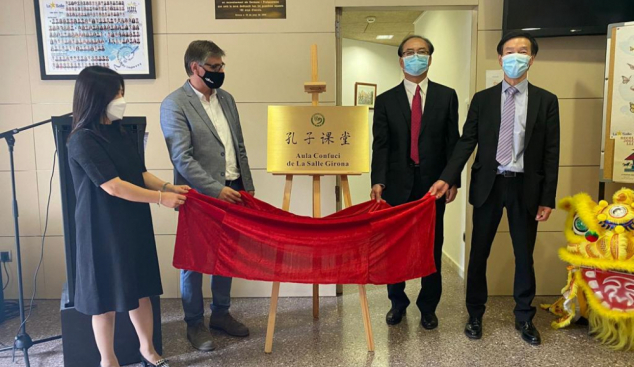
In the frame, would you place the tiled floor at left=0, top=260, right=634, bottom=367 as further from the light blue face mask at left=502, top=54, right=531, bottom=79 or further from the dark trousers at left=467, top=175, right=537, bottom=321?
the light blue face mask at left=502, top=54, right=531, bottom=79

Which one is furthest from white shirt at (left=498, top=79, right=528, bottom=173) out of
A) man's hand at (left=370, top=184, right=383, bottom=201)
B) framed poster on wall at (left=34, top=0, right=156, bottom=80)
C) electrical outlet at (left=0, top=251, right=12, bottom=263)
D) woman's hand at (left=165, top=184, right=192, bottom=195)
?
electrical outlet at (left=0, top=251, right=12, bottom=263)

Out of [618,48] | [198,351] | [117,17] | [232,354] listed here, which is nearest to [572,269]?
[618,48]

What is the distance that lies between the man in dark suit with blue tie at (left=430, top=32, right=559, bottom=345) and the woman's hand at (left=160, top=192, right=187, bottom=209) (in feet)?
4.34

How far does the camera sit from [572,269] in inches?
103

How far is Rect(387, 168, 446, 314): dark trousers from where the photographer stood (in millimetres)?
2550

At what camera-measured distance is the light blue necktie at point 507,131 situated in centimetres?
239

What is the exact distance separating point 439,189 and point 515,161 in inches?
18.0

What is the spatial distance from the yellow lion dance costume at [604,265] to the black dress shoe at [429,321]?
2.48ft

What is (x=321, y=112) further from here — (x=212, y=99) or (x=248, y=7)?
(x=248, y=7)

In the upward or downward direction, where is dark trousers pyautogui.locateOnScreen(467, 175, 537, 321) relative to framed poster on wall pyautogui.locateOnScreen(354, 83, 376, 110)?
downward

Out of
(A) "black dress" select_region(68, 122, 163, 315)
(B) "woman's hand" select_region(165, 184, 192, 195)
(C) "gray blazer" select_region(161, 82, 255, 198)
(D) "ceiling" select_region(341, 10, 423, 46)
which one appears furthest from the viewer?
(D) "ceiling" select_region(341, 10, 423, 46)

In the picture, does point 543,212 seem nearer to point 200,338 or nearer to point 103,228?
point 200,338

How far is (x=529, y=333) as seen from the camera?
8.13 feet

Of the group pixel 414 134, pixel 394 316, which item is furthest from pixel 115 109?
pixel 394 316
